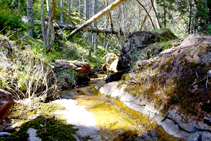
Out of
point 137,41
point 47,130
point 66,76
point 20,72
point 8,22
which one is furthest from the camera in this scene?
point 137,41

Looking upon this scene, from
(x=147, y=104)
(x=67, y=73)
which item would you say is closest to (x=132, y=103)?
(x=147, y=104)

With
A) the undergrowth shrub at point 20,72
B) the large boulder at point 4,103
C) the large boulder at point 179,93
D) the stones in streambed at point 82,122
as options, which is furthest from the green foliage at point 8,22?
the large boulder at point 179,93

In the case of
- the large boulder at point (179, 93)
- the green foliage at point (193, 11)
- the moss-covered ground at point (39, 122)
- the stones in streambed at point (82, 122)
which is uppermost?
the green foliage at point (193, 11)

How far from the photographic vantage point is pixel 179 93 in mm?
2141

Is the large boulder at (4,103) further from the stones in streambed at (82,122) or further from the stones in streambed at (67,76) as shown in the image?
the stones in streambed at (67,76)

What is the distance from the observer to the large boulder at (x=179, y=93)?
68.8 inches

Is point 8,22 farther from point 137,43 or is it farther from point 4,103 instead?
point 137,43

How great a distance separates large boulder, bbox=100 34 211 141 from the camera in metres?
1.75

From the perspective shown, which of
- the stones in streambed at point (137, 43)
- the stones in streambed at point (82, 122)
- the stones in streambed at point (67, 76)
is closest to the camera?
the stones in streambed at point (82, 122)

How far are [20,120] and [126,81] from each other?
7.77 feet

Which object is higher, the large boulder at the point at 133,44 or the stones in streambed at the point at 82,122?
the large boulder at the point at 133,44

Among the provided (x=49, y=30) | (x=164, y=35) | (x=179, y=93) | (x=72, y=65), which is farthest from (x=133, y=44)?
(x=179, y=93)

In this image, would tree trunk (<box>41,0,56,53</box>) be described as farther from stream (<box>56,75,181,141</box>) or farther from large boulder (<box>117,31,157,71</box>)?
stream (<box>56,75,181,141</box>)

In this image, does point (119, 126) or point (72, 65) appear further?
point (72, 65)
